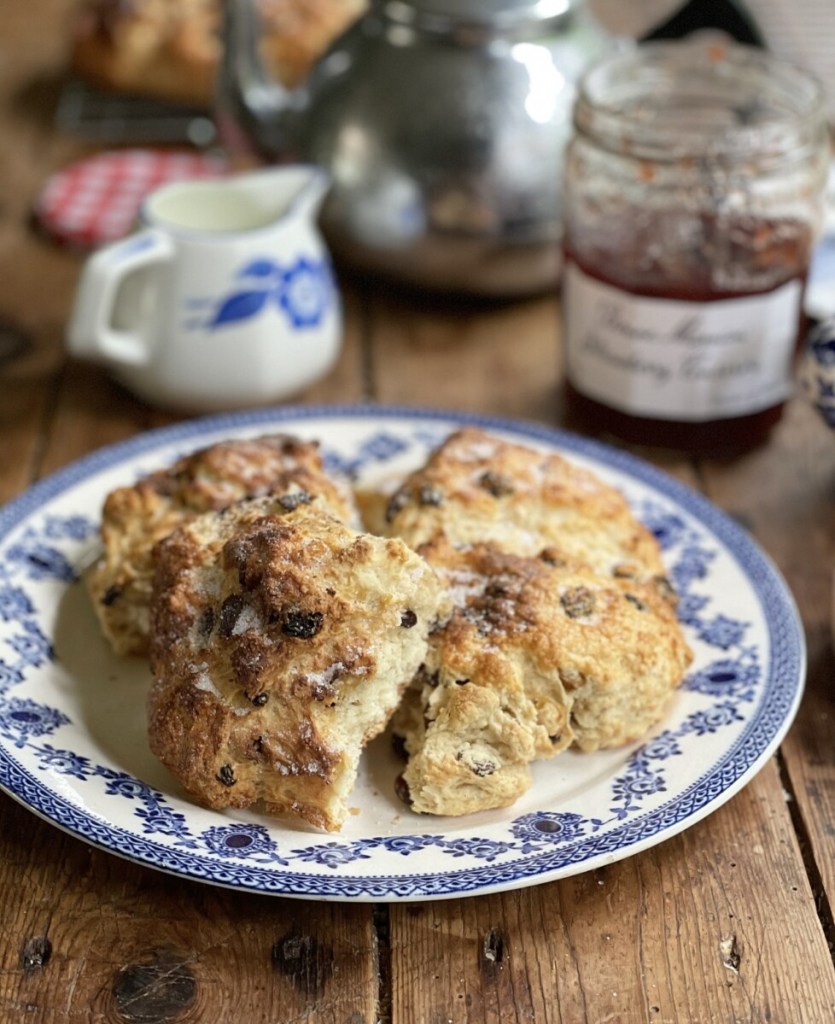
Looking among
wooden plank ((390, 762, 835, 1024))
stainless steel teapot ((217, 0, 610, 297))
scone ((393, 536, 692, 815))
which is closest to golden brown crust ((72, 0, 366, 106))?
stainless steel teapot ((217, 0, 610, 297))

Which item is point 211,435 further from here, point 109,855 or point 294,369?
point 109,855

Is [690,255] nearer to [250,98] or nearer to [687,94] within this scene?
[687,94]

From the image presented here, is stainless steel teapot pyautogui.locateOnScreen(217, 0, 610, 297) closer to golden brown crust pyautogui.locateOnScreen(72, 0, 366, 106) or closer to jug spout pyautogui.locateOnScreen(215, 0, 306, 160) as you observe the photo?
jug spout pyautogui.locateOnScreen(215, 0, 306, 160)

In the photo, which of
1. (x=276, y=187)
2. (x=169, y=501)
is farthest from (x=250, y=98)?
(x=169, y=501)

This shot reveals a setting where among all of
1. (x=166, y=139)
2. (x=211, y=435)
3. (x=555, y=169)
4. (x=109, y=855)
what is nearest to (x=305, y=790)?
(x=109, y=855)

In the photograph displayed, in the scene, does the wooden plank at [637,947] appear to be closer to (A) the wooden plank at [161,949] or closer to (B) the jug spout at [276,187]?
(A) the wooden plank at [161,949]

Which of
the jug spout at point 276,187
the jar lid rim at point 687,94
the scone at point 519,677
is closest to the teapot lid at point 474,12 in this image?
the jar lid rim at point 687,94
